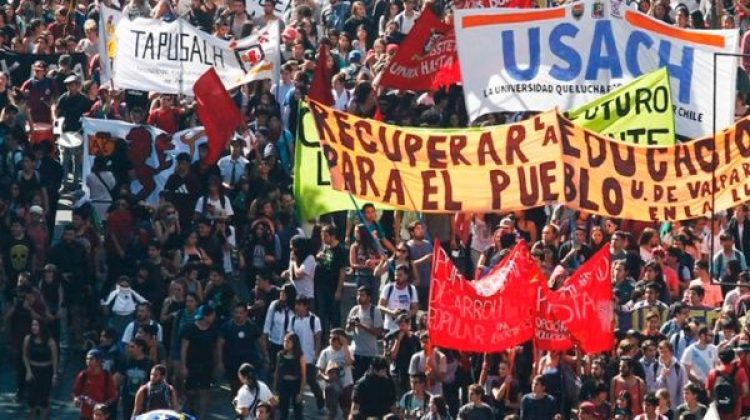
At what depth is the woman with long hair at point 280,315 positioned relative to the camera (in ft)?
99.8

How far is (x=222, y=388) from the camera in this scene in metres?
31.5

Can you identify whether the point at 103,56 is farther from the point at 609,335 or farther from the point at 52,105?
the point at 609,335

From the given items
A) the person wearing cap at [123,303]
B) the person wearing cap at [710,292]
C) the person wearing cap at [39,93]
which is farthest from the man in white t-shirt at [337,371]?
the person wearing cap at [39,93]

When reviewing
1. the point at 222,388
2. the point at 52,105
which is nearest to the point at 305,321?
the point at 222,388

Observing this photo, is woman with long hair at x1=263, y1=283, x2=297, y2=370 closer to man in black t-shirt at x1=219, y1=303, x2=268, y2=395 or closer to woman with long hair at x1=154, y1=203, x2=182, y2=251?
man in black t-shirt at x1=219, y1=303, x2=268, y2=395

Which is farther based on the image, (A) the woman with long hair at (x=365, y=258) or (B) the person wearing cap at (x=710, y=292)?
(A) the woman with long hair at (x=365, y=258)

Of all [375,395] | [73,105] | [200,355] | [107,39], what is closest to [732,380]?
[375,395]

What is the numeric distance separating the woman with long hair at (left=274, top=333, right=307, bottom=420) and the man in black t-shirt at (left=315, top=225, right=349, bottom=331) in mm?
1916

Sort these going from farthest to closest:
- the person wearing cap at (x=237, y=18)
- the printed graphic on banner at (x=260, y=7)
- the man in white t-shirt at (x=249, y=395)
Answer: the printed graphic on banner at (x=260, y=7)
the person wearing cap at (x=237, y=18)
the man in white t-shirt at (x=249, y=395)

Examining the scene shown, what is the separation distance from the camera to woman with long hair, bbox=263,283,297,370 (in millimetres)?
30406

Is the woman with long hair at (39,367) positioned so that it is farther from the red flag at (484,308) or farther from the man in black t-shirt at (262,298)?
the red flag at (484,308)

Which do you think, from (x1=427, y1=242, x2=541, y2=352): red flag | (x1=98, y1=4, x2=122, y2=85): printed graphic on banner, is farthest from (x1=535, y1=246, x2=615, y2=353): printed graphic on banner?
(x1=98, y1=4, x2=122, y2=85): printed graphic on banner

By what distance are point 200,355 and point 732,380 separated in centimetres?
560

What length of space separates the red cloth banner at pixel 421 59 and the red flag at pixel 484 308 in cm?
710
